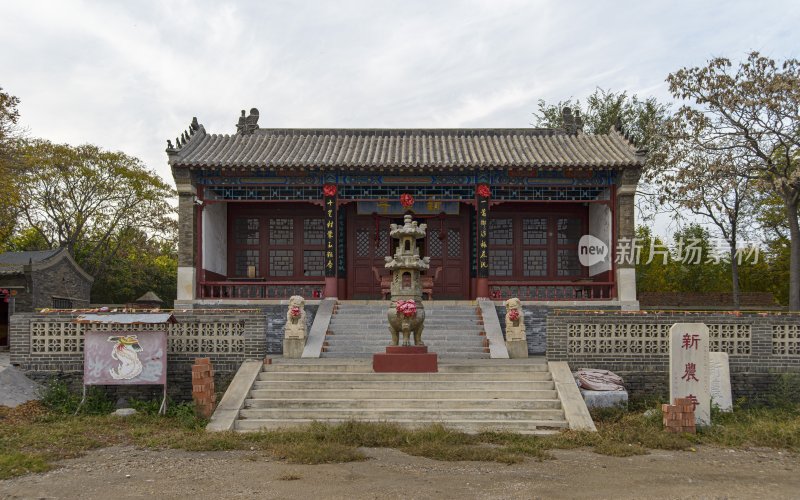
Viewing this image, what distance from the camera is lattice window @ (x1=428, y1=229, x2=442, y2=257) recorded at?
19.3 meters

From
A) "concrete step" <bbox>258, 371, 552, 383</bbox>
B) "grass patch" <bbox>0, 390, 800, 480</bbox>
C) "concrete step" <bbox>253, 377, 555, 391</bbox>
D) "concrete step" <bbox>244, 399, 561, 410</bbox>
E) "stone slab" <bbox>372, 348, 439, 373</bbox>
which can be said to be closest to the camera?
"grass patch" <bbox>0, 390, 800, 480</bbox>

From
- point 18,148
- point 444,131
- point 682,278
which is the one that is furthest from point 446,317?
point 682,278

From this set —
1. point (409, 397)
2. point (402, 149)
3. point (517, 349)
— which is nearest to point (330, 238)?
point (402, 149)

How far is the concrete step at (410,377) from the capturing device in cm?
1091

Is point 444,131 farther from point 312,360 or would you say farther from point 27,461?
point 27,461

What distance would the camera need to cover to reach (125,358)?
1059 centimetres

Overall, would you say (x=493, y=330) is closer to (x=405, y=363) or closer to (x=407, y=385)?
(x=405, y=363)

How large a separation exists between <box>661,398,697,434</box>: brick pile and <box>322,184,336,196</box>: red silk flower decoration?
1017 centimetres

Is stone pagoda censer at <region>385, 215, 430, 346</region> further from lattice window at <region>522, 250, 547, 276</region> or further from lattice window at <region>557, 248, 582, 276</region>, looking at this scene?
lattice window at <region>557, 248, 582, 276</region>

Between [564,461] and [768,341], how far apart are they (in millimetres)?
5330

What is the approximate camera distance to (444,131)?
20703mm

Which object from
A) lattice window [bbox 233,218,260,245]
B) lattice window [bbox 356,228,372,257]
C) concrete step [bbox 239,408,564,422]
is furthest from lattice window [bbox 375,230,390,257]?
concrete step [bbox 239,408,564,422]

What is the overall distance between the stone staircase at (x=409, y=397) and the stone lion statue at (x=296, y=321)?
1878 millimetres

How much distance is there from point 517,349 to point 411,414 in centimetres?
422
